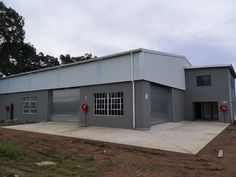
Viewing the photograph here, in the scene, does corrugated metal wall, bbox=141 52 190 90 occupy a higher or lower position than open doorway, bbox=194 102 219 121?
higher

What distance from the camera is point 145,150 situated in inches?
323

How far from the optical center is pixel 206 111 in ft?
76.0

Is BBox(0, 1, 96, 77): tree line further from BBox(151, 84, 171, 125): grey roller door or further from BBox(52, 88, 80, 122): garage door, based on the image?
BBox(151, 84, 171, 125): grey roller door

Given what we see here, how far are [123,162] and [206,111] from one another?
62.4 feet

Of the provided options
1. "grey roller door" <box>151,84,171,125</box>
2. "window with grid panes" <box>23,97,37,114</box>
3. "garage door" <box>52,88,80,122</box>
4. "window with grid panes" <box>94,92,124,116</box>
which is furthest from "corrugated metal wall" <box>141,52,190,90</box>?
"window with grid panes" <box>23,97,37,114</box>

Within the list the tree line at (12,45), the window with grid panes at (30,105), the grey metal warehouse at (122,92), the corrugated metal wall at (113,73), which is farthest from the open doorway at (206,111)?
the tree line at (12,45)

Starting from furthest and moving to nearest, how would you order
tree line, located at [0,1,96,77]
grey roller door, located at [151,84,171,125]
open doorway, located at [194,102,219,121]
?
tree line, located at [0,1,96,77]
open doorway, located at [194,102,219,121]
grey roller door, located at [151,84,171,125]

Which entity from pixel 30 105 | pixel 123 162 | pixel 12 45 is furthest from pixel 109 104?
pixel 12 45

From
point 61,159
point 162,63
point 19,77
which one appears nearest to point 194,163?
point 61,159

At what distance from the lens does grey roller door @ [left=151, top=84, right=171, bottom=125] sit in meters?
15.2

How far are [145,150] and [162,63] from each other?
9427 millimetres

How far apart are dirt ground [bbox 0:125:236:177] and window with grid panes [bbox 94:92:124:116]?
5.73 meters

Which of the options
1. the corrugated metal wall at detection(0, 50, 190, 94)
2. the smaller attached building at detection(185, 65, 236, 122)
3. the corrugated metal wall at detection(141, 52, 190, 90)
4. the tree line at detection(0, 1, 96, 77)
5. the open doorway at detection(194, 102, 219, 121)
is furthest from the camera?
the tree line at detection(0, 1, 96, 77)

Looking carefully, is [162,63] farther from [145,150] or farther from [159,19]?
[145,150]
